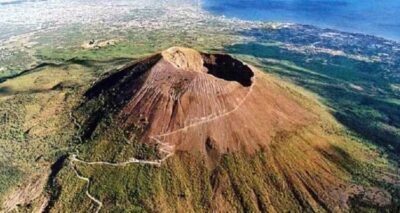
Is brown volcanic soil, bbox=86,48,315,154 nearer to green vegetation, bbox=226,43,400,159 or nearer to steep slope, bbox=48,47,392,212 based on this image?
steep slope, bbox=48,47,392,212

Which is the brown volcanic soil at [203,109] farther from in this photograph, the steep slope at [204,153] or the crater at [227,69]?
the crater at [227,69]

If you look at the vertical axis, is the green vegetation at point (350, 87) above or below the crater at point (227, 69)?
below

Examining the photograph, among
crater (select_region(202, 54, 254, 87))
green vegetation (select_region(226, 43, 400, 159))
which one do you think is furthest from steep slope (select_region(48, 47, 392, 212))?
green vegetation (select_region(226, 43, 400, 159))

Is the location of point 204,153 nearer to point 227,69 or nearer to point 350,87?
point 227,69

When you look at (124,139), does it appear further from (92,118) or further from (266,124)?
(266,124)

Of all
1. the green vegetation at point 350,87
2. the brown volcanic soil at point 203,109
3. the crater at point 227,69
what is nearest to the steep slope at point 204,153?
the brown volcanic soil at point 203,109

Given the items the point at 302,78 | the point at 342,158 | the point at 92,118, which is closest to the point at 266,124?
the point at 342,158
